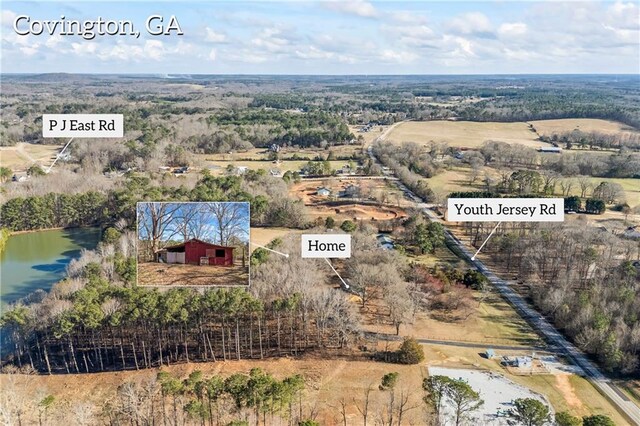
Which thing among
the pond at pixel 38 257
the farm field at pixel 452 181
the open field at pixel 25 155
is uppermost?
the open field at pixel 25 155

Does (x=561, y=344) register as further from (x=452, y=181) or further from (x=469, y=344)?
(x=452, y=181)

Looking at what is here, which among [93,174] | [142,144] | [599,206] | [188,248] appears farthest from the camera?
[142,144]

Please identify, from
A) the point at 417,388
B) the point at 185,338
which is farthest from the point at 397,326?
the point at 185,338

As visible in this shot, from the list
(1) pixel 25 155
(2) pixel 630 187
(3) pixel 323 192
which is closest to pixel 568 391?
(3) pixel 323 192

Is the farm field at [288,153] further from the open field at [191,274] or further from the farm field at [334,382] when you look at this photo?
the open field at [191,274]

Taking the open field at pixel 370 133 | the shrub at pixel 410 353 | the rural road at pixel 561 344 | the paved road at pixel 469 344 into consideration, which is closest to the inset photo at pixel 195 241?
the shrub at pixel 410 353

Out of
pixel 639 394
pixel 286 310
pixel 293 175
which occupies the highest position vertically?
pixel 293 175

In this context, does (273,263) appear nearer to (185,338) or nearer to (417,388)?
(185,338)
